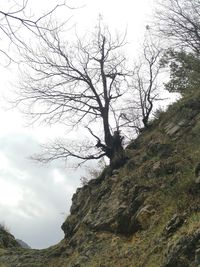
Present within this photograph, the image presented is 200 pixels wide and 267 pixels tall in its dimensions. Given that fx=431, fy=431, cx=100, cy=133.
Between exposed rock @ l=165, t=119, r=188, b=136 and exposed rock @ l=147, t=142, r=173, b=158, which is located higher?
exposed rock @ l=165, t=119, r=188, b=136

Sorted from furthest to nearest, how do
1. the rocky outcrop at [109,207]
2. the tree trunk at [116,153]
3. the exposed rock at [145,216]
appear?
the tree trunk at [116,153]
the rocky outcrop at [109,207]
the exposed rock at [145,216]

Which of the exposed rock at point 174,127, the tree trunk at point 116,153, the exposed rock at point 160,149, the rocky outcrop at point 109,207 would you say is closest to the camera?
the rocky outcrop at point 109,207

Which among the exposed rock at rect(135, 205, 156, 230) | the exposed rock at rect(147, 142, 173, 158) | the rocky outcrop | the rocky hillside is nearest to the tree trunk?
the rocky hillside

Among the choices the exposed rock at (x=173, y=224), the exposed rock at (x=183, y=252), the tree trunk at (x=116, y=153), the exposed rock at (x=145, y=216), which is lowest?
the exposed rock at (x=183, y=252)

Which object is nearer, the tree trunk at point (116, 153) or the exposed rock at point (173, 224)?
the exposed rock at point (173, 224)

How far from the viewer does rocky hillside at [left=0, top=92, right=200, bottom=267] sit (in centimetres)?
915

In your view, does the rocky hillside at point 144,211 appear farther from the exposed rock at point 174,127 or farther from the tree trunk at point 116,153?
the tree trunk at point 116,153

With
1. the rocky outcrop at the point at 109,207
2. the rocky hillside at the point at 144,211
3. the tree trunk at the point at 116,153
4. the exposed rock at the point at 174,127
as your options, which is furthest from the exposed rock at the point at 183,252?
the tree trunk at the point at 116,153

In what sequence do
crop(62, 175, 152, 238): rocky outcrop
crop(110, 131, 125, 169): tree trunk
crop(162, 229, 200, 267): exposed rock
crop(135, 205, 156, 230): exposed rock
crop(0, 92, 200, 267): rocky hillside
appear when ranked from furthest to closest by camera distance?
crop(110, 131, 125, 169): tree trunk, crop(62, 175, 152, 238): rocky outcrop, crop(135, 205, 156, 230): exposed rock, crop(0, 92, 200, 267): rocky hillside, crop(162, 229, 200, 267): exposed rock

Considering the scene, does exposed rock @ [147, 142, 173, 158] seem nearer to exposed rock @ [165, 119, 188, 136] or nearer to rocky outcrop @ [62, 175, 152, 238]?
exposed rock @ [165, 119, 188, 136]

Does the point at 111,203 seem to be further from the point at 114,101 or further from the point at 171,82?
the point at 171,82

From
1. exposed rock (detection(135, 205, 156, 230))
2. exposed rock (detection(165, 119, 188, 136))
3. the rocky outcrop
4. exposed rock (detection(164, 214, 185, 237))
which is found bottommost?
exposed rock (detection(164, 214, 185, 237))

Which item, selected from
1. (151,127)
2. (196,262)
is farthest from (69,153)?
(196,262)

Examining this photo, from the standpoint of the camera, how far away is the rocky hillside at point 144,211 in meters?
9.15
